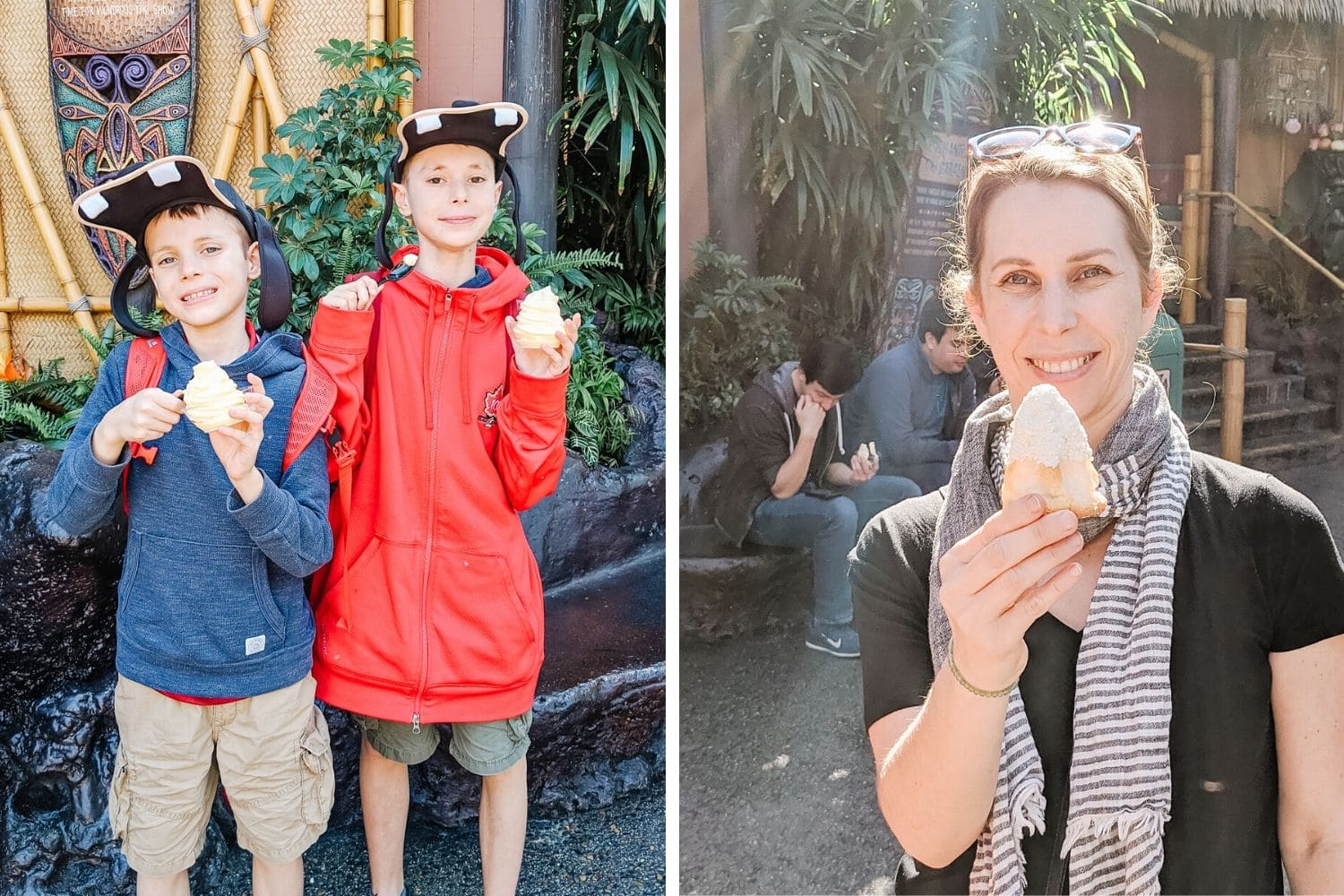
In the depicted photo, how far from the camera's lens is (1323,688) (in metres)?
2.04

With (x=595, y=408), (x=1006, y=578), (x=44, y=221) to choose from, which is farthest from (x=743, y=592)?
A: (x=44, y=221)

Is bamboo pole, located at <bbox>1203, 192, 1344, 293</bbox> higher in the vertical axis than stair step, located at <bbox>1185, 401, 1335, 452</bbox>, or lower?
higher

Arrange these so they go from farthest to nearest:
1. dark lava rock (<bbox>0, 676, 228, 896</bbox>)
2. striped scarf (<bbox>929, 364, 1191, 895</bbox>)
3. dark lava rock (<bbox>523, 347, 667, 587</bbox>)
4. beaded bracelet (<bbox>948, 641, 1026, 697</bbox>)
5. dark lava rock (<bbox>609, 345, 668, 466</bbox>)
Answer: dark lava rock (<bbox>609, 345, 668, 466</bbox>)
dark lava rock (<bbox>523, 347, 667, 587</bbox>)
dark lava rock (<bbox>0, 676, 228, 896</bbox>)
striped scarf (<bbox>929, 364, 1191, 895</bbox>)
beaded bracelet (<bbox>948, 641, 1026, 697</bbox>)

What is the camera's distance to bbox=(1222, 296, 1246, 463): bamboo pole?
2.25 m

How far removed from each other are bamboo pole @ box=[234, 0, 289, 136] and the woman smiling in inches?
71.8

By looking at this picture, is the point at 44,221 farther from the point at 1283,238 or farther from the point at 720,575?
the point at 1283,238

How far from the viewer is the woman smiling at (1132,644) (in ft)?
6.64

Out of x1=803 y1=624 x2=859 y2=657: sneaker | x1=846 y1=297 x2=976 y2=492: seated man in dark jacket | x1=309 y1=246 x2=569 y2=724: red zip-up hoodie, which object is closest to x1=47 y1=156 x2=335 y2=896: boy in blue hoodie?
x1=309 y1=246 x2=569 y2=724: red zip-up hoodie

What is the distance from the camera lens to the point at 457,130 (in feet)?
7.76

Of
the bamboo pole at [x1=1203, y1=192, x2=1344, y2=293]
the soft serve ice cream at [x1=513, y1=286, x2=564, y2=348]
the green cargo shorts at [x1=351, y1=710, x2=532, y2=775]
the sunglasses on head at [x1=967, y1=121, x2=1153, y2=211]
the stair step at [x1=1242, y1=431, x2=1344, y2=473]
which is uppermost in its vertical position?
the sunglasses on head at [x1=967, y1=121, x2=1153, y2=211]

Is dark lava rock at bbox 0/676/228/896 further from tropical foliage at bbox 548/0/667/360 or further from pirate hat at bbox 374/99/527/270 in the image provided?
tropical foliage at bbox 548/0/667/360

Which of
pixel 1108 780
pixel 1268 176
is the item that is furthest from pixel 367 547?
pixel 1268 176

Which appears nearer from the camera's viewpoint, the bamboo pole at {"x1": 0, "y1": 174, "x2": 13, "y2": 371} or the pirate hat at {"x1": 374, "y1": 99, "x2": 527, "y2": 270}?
the pirate hat at {"x1": 374, "y1": 99, "x2": 527, "y2": 270}

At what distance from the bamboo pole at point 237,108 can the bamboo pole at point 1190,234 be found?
2259 millimetres
